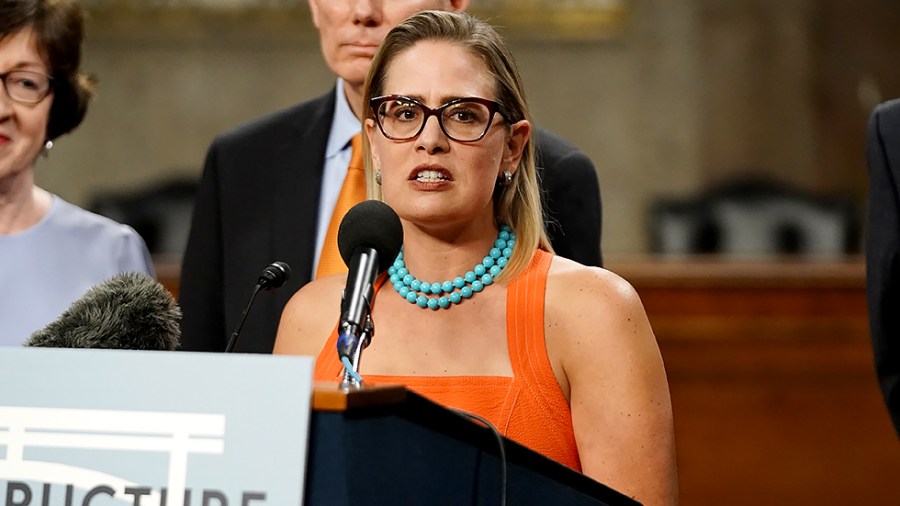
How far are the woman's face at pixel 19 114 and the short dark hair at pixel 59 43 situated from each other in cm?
2

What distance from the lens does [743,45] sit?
7.47m

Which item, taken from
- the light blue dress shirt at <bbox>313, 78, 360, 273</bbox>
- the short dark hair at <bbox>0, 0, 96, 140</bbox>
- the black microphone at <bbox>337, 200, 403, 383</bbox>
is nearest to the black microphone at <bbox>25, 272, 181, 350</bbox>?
the black microphone at <bbox>337, 200, 403, 383</bbox>

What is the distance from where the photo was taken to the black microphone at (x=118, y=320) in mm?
1721

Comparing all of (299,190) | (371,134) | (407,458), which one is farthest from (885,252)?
(407,458)

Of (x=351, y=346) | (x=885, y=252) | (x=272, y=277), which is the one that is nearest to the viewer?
(x=351, y=346)

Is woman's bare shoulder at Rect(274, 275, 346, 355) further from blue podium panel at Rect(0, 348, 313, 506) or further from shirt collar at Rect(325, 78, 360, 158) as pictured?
blue podium panel at Rect(0, 348, 313, 506)

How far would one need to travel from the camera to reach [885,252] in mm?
2510

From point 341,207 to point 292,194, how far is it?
15 centimetres

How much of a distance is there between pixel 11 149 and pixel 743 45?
5.55 metres

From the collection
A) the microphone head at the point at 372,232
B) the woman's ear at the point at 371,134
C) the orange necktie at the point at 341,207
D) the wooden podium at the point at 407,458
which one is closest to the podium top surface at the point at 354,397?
the wooden podium at the point at 407,458

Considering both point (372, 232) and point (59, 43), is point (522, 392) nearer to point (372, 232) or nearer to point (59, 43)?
point (372, 232)

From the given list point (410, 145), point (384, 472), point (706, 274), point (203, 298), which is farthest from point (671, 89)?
point (384, 472)

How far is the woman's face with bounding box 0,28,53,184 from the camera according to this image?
2572 mm

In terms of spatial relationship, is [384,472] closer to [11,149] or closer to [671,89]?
[11,149]
